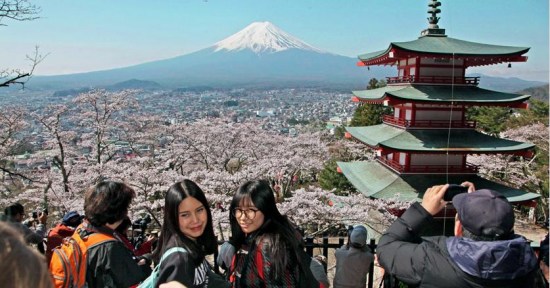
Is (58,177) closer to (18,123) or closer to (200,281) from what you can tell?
(18,123)

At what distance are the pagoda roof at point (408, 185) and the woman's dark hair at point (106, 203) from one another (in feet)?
28.5

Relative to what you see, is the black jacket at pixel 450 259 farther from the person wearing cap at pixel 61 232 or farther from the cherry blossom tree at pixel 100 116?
the cherry blossom tree at pixel 100 116

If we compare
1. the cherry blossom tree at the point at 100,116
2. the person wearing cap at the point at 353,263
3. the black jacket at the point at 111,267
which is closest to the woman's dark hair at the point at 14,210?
the black jacket at the point at 111,267

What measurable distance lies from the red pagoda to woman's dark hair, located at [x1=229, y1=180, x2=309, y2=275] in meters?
8.24

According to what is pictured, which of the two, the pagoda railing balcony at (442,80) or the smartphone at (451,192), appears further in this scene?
the pagoda railing balcony at (442,80)

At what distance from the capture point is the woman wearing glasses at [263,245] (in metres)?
2.30

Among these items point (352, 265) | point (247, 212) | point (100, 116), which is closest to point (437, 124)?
point (352, 265)

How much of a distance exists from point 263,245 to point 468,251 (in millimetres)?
1151

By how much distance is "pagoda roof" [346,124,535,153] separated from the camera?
10.1 m

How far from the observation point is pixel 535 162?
65.5ft

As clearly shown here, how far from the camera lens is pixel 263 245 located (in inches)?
92.7

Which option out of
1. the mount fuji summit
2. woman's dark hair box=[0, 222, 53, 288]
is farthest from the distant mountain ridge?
woman's dark hair box=[0, 222, 53, 288]

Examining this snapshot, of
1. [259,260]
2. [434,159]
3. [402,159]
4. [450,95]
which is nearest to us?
[259,260]

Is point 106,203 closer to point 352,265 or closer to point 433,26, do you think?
point 352,265
